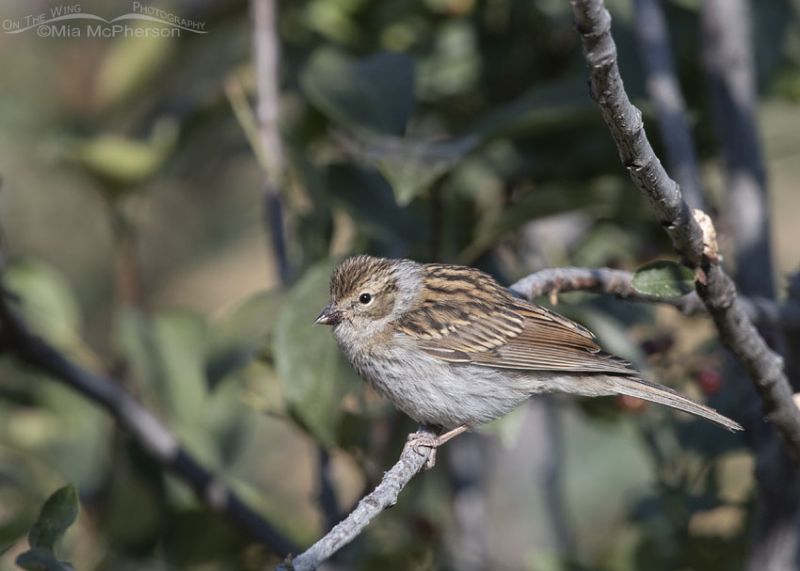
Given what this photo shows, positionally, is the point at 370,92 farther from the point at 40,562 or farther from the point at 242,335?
the point at 40,562

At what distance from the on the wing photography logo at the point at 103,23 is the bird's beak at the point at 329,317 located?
1451 mm

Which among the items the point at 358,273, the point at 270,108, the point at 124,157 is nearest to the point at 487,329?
the point at 358,273

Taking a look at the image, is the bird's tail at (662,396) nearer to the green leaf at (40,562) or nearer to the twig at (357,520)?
the twig at (357,520)

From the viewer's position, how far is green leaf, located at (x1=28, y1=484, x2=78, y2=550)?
Result: 228cm

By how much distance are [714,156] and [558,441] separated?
1.41 meters

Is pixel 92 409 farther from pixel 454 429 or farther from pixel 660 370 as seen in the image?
pixel 660 370

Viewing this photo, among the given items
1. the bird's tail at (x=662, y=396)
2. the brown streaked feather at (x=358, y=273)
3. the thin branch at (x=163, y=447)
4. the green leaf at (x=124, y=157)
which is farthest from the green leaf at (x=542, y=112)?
the thin branch at (x=163, y=447)

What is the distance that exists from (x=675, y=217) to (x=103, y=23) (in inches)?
150

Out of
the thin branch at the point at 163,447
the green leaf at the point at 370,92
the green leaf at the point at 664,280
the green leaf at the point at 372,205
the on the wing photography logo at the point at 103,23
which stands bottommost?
the thin branch at the point at 163,447

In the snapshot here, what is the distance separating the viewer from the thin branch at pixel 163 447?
11.1ft

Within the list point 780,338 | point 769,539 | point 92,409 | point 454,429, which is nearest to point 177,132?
point 92,409

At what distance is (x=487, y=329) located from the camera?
11.8 feet

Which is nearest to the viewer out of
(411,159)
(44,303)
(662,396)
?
(411,159)

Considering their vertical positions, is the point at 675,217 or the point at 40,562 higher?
the point at 675,217
